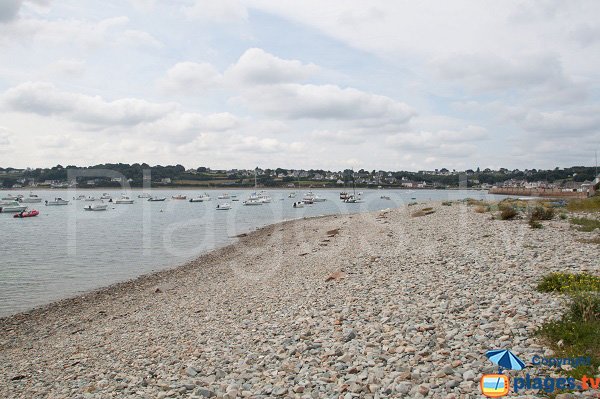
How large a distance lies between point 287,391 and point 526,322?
16.8ft

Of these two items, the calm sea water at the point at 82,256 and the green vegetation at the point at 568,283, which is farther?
the calm sea water at the point at 82,256

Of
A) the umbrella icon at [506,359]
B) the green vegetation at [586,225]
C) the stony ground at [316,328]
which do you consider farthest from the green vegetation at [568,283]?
the green vegetation at [586,225]

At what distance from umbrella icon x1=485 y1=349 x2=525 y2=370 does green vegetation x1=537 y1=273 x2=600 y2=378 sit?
2.35 ft

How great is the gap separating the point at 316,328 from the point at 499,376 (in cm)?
508

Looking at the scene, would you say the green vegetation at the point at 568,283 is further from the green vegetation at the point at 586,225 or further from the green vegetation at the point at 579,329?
the green vegetation at the point at 586,225

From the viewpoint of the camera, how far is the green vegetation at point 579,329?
7.22 metres

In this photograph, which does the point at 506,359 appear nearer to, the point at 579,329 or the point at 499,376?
the point at 499,376

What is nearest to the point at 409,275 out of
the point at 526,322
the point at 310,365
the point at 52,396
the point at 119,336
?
the point at 526,322

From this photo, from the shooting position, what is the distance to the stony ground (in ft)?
26.8

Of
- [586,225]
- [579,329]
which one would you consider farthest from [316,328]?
[586,225]

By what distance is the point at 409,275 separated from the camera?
15586 millimetres

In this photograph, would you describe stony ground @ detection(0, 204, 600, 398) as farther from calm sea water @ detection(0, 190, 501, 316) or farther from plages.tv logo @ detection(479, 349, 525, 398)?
calm sea water @ detection(0, 190, 501, 316)

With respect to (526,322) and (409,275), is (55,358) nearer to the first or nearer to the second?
(409,275)

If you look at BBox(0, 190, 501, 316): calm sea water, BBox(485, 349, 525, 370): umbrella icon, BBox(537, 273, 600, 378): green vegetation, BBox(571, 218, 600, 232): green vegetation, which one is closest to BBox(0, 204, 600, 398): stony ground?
BBox(485, 349, 525, 370): umbrella icon
